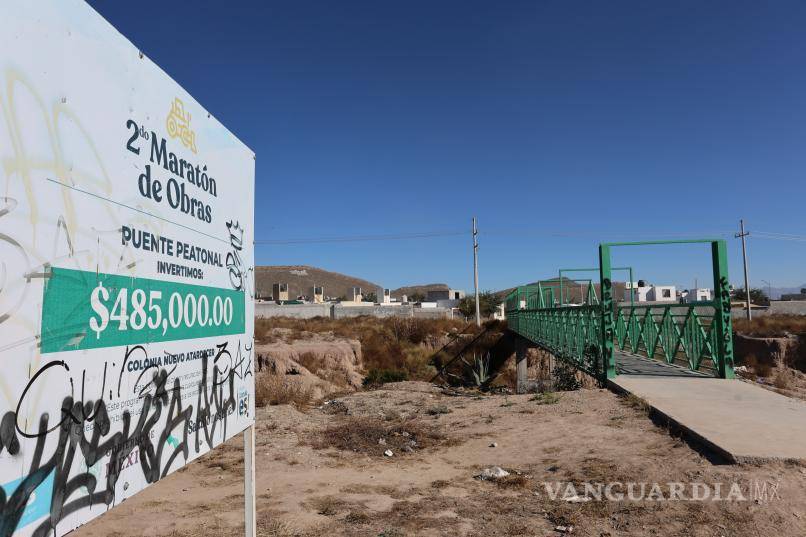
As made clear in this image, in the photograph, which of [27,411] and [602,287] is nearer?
[27,411]

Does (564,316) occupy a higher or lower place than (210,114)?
lower

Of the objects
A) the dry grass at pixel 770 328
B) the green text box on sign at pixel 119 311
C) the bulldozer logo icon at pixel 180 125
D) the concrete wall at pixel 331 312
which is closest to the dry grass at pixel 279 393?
the green text box on sign at pixel 119 311

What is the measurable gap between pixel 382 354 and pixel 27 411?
2177 centimetres

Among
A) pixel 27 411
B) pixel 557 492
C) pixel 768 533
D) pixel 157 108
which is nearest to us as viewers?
pixel 27 411

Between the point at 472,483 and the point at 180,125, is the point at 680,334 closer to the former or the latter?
the point at 472,483

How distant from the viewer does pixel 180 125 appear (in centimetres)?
258

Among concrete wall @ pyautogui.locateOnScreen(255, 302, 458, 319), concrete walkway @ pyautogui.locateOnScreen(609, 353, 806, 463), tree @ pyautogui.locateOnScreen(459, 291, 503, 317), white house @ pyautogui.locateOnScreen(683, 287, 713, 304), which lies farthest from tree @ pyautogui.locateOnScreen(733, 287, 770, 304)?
concrete walkway @ pyautogui.locateOnScreen(609, 353, 806, 463)

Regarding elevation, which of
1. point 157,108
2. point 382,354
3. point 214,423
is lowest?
point 382,354

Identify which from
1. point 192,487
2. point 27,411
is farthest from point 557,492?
point 27,411

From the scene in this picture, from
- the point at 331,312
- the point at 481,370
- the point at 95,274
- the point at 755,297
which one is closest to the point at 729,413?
the point at 95,274

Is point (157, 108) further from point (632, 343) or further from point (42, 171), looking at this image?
point (632, 343)

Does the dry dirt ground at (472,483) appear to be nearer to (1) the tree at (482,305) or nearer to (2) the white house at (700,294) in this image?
(1) the tree at (482,305)

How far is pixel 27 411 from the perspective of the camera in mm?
1613

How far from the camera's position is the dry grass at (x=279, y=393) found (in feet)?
36.7
